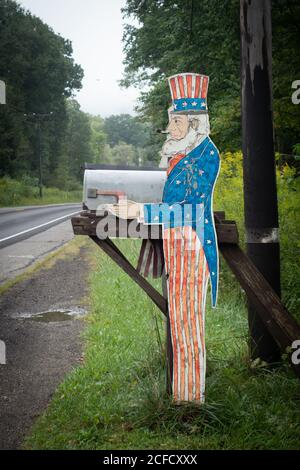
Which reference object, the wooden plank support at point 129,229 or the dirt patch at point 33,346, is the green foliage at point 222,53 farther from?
the dirt patch at point 33,346

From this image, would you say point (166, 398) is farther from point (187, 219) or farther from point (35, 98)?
point (35, 98)

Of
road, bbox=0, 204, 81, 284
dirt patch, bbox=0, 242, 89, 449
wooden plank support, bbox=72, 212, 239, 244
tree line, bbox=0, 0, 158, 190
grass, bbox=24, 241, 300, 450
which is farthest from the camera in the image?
tree line, bbox=0, 0, 158, 190

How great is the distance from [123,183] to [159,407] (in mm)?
5302

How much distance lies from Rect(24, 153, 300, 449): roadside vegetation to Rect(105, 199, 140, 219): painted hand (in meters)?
0.88

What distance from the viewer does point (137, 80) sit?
26688 mm

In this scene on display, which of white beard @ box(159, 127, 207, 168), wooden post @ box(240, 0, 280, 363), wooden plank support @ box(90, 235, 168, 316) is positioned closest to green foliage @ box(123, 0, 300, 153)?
wooden post @ box(240, 0, 280, 363)

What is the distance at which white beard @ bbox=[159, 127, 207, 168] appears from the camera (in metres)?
3.15

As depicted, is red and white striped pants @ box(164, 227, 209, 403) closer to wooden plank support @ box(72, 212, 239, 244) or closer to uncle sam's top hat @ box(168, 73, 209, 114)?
wooden plank support @ box(72, 212, 239, 244)

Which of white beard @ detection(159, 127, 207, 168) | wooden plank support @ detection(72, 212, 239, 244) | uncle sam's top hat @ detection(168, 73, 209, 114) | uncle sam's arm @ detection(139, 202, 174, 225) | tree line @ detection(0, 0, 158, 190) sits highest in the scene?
tree line @ detection(0, 0, 158, 190)

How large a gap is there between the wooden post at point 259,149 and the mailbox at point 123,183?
3.46 m

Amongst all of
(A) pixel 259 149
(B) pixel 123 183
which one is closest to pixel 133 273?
(A) pixel 259 149

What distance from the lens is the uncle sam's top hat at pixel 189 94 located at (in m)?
3.10

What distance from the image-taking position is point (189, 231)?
3219mm
